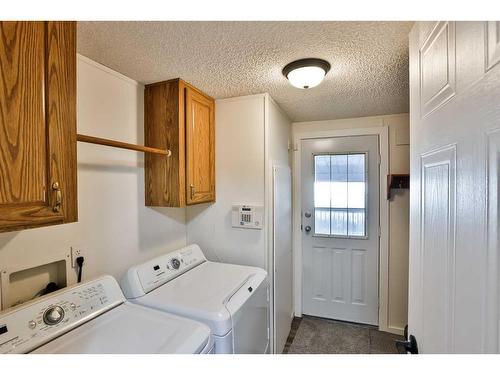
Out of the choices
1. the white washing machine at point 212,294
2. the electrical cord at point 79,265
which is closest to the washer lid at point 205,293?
the white washing machine at point 212,294

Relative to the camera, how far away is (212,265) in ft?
6.02

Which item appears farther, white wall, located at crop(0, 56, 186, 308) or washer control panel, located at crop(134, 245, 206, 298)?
washer control panel, located at crop(134, 245, 206, 298)

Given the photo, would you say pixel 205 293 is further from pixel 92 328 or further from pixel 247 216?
pixel 247 216

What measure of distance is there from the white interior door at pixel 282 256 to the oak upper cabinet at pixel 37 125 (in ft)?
4.59

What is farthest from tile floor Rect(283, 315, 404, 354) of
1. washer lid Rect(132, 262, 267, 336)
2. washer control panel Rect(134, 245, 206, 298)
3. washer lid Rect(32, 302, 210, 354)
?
washer lid Rect(32, 302, 210, 354)

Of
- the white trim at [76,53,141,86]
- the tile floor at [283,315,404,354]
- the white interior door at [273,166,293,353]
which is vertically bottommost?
the tile floor at [283,315,404,354]

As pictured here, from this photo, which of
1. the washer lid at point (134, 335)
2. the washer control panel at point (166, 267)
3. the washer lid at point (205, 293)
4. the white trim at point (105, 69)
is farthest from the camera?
the washer control panel at point (166, 267)

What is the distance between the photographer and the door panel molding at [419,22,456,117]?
0.64m

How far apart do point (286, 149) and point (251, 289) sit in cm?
149

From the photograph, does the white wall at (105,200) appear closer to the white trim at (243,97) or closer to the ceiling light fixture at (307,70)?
the white trim at (243,97)

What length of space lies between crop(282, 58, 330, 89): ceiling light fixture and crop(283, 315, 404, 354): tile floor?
2252mm

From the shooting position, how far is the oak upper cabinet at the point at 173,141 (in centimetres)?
159

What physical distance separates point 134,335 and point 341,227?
2172mm

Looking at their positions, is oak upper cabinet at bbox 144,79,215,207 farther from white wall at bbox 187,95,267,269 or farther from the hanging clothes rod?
white wall at bbox 187,95,267,269
